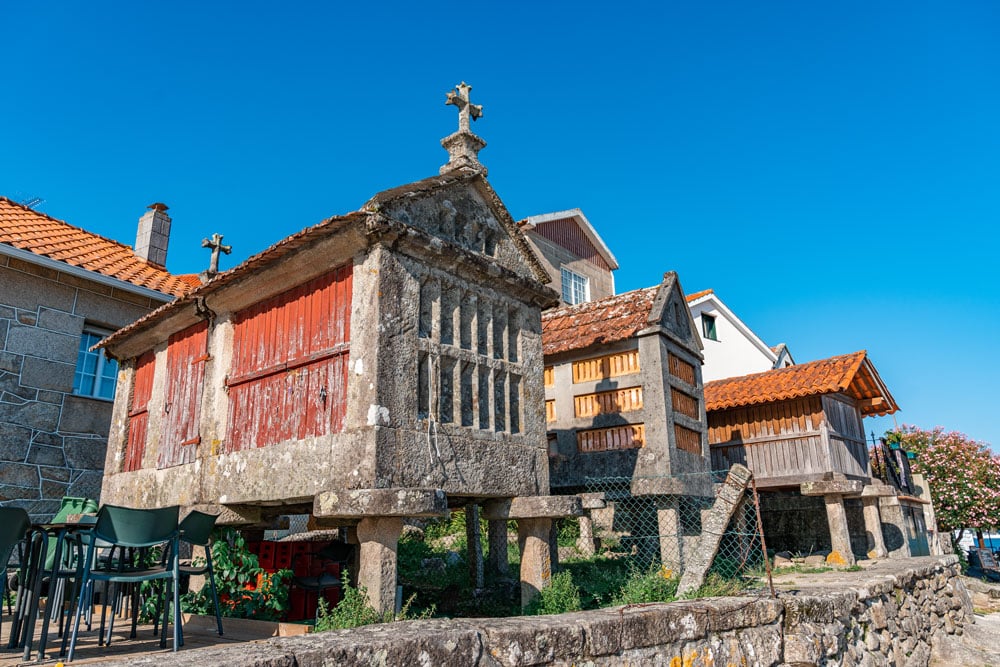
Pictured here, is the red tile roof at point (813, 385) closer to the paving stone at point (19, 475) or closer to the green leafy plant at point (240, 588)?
the green leafy plant at point (240, 588)

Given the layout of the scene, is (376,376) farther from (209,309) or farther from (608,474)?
(608,474)

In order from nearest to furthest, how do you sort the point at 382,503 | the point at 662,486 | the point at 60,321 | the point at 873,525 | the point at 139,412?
the point at 382,503 → the point at 139,412 → the point at 662,486 → the point at 60,321 → the point at 873,525

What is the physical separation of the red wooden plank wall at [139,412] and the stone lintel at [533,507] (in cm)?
404

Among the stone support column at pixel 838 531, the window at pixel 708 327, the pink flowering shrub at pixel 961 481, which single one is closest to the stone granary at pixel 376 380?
the stone support column at pixel 838 531

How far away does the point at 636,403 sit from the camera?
342 inches

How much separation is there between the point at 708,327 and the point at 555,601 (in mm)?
17726

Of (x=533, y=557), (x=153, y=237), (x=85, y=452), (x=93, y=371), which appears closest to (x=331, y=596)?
(x=533, y=557)

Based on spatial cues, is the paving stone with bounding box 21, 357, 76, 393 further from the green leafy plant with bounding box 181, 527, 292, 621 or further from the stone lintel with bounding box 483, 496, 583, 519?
the stone lintel with bounding box 483, 496, 583, 519

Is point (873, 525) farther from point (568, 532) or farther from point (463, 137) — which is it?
point (463, 137)

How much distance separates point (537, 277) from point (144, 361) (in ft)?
15.3

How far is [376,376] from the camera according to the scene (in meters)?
4.84

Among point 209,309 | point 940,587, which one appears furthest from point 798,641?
point 940,587

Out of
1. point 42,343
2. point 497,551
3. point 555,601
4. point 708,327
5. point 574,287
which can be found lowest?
point 555,601

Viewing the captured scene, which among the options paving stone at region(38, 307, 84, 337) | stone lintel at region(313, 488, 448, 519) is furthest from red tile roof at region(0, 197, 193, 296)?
stone lintel at region(313, 488, 448, 519)
